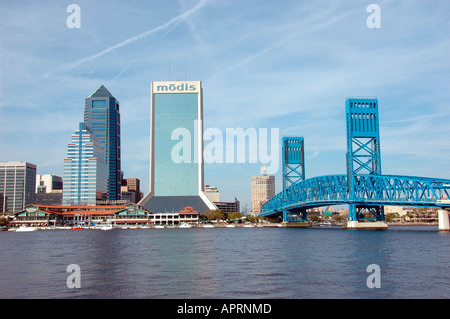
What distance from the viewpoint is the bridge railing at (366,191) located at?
105 metres

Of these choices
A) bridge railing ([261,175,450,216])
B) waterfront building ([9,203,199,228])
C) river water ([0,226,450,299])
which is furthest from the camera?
waterfront building ([9,203,199,228])

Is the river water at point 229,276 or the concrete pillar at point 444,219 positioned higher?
the concrete pillar at point 444,219

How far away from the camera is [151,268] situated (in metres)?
41.4

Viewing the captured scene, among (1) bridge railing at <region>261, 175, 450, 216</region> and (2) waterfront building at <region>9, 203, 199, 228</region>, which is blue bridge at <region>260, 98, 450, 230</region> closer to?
(1) bridge railing at <region>261, 175, 450, 216</region>

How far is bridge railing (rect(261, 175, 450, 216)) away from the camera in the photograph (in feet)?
343

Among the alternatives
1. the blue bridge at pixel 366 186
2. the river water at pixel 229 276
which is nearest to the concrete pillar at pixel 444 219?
the blue bridge at pixel 366 186

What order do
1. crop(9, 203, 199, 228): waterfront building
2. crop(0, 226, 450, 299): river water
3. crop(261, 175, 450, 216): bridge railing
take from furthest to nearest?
1. crop(9, 203, 199, 228): waterfront building
2. crop(261, 175, 450, 216): bridge railing
3. crop(0, 226, 450, 299): river water

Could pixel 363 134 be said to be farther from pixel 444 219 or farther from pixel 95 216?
pixel 95 216

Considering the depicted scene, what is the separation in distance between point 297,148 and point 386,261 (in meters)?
153

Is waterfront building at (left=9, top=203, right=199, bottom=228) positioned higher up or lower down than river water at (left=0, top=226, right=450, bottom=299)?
higher up

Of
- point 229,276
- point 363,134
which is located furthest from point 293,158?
point 229,276

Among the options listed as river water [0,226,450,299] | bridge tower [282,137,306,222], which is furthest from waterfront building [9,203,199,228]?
river water [0,226,450,299]

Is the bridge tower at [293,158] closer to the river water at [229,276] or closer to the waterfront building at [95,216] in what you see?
the waterfront building at [95,216]

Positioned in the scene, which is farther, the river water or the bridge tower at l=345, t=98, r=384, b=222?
the bridge tower at l=345, t=98, r=384, b=222
